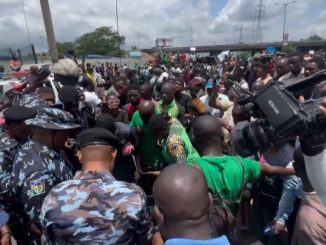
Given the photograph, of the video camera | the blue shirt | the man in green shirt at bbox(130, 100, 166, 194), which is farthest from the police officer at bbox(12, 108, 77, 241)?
the man in green shirt at bbox(130, 100, 166, 194)

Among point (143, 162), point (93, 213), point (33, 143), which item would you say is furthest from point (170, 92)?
point (93, 213)

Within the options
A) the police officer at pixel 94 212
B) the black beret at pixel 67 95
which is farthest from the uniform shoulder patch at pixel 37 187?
the black beret at pixel 67 95

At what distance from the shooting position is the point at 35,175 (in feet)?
7.37

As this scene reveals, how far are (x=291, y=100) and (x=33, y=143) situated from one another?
5.58 feet

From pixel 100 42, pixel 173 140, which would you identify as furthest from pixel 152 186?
pixel 100 42

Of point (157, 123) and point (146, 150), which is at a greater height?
point (157, 123)

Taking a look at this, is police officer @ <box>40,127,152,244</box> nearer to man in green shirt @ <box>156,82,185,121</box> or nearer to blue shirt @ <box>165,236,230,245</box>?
blue shirt @ <box>165,236,230,245</box>

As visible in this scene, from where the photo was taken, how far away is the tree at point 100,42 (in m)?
81.4

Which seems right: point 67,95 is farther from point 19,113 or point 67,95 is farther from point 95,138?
point 95,138

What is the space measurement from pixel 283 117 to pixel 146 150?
2.64 m

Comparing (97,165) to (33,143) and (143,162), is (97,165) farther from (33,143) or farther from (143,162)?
(143,162)

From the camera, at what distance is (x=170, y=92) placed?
461cm

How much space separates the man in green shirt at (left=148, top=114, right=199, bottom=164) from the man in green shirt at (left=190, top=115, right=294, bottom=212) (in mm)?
237

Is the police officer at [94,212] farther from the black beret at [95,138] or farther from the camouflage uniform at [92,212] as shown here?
the black beret at [95,138]
